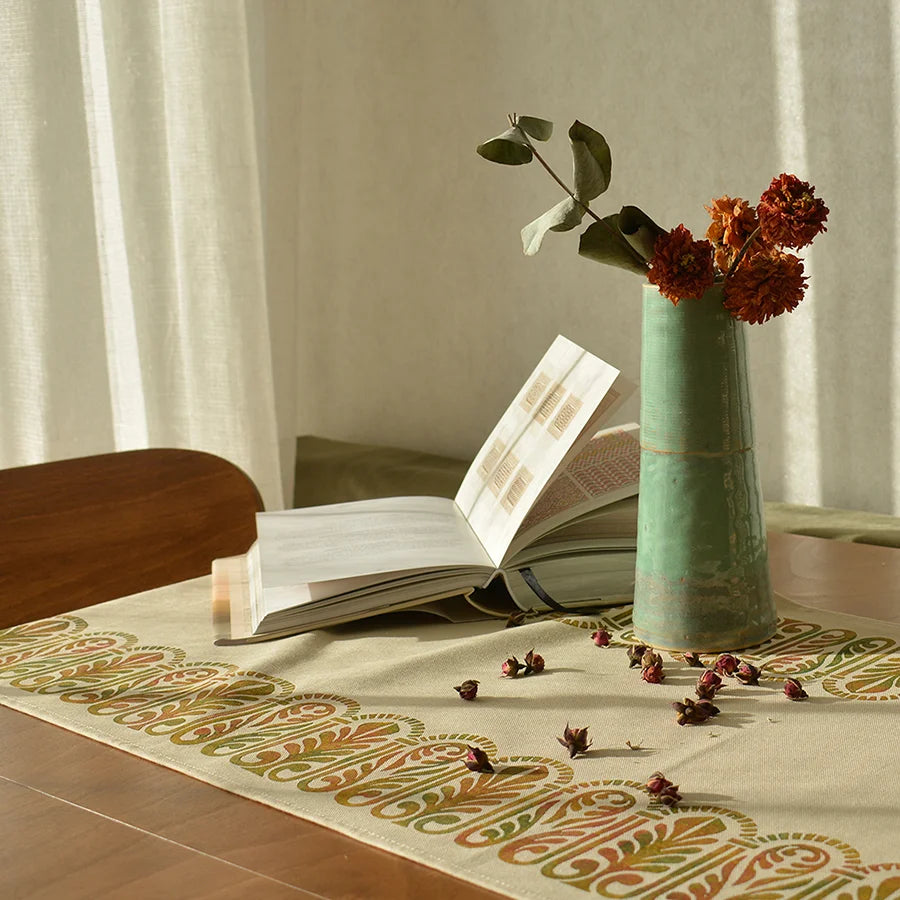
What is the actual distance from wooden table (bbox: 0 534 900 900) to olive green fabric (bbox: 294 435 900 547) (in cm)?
117

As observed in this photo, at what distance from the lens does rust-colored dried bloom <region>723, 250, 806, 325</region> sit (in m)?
0.87

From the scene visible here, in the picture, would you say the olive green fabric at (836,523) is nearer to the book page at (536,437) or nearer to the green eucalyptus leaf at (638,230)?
the book page at (536,437)

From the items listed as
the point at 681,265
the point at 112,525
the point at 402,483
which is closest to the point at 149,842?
the point at 681,265

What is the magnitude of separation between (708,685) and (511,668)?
0.48 ft

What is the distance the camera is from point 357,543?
1.11 meters

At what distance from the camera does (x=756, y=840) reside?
614 millimetres

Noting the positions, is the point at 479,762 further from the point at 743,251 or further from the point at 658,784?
the point at 743,251

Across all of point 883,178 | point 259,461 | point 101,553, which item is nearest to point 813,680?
point 101,553

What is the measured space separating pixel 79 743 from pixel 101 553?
2.18 feet

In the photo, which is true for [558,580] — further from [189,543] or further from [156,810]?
[189,543]

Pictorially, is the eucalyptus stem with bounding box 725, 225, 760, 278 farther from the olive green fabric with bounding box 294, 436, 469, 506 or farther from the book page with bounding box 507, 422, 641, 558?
the olive green fabric with bounding box 294, 436, 469, 506

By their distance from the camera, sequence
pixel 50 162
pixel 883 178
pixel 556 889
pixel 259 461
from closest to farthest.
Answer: pixel 556 889 → pixel 883 178 → pixel 50 162 → pixel 259 461

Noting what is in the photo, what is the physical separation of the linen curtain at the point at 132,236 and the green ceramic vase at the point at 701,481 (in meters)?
1.42

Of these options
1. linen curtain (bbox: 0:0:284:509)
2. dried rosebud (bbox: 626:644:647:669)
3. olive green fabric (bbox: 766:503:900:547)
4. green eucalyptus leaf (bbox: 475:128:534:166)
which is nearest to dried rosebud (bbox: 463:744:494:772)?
dried rosebud (bbox: 626:644:647:669)
